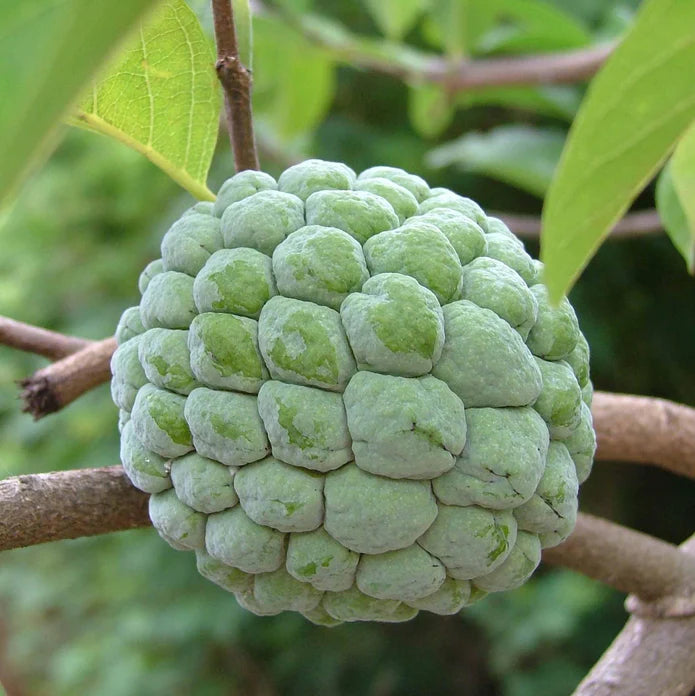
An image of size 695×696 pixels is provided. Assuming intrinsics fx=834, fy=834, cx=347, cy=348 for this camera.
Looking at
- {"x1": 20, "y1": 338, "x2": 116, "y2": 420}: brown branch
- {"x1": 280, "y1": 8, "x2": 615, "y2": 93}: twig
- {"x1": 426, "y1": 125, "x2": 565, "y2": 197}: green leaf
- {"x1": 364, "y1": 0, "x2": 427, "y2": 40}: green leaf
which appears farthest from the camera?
{"x1": 364, "y1": 0, "x2": 427, "y2": 40}: green leaf

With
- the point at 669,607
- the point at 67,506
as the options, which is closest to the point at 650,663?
the point at 669,607

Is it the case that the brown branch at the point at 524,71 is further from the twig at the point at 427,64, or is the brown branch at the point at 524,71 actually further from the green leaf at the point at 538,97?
the green leaf at the point at 538,97

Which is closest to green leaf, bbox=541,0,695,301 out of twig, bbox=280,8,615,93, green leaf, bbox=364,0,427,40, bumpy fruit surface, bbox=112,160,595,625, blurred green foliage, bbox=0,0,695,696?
bumpy fruit surface, bbox=112,160,595,625

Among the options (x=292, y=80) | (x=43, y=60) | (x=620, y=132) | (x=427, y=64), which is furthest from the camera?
(x=292, y=80)

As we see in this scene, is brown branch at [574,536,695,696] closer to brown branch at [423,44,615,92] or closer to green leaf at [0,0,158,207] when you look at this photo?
green leaf at [0,0,158,207]

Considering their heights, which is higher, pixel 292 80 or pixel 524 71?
pixel 524 71

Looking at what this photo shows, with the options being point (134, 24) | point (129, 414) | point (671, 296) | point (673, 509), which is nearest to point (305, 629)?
point (673, 509)

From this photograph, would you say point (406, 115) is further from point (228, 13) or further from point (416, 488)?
point (416, 488)

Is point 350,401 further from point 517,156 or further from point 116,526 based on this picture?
point 517,156
